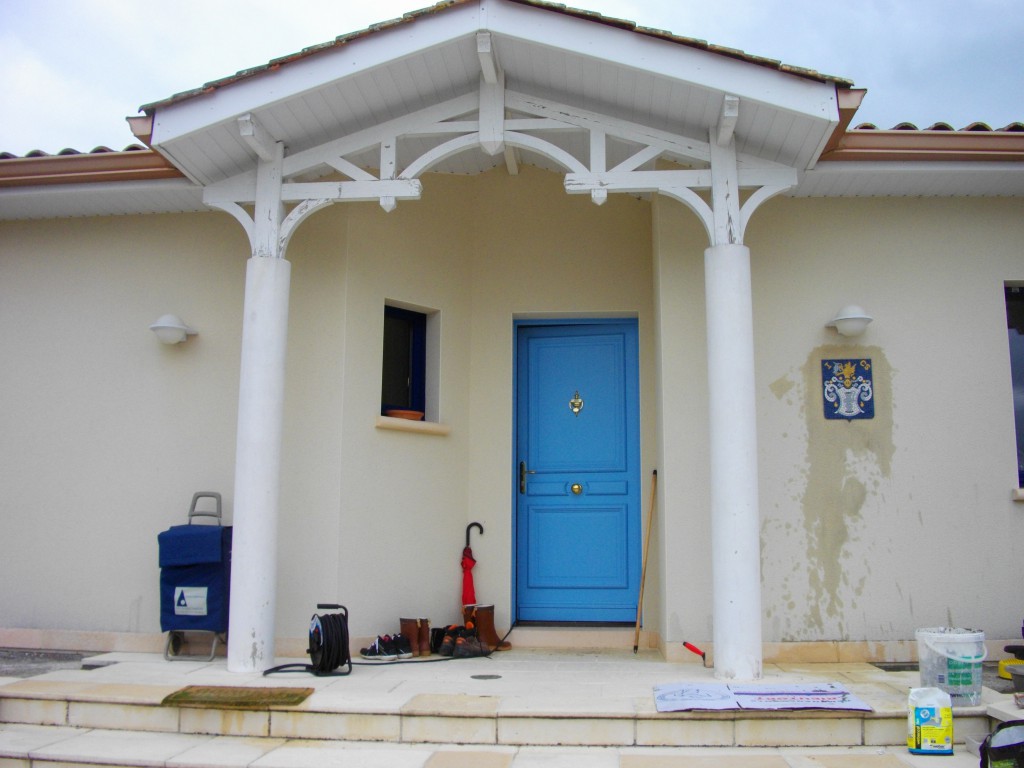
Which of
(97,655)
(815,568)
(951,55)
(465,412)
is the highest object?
(951,55)

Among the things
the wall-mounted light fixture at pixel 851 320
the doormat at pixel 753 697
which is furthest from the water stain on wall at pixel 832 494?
the doormat at pixel 753 697

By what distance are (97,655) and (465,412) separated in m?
3.31

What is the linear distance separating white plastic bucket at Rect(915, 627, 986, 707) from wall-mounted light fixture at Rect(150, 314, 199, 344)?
5.44m

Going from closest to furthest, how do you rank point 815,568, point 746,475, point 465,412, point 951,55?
point 746,475, point 815,568, point 465,412, point 951,55

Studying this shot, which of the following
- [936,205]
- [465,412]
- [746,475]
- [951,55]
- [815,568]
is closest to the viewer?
[746,475]

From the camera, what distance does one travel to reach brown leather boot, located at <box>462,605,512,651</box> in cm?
672

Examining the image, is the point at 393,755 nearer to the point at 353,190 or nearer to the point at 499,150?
the point at 353,190

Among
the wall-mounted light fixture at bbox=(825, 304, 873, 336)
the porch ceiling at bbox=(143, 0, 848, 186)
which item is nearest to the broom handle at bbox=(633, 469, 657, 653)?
the wall-mounted light fixture at bbox=(825, 304, 873, 336)

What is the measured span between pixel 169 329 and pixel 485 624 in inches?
131

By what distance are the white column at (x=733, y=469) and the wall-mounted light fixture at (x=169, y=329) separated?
3.93m

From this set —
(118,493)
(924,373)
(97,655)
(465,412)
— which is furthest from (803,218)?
(97,655)

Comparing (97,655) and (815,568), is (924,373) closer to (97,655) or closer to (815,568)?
(815,568)

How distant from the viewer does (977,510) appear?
20.0ft

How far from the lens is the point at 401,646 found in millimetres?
6242
